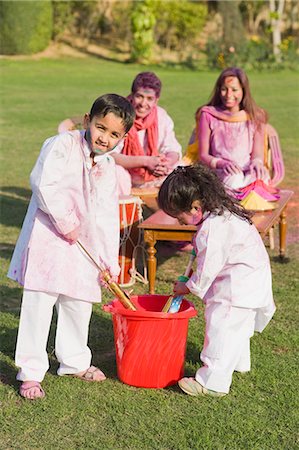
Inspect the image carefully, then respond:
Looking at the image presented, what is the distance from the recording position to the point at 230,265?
14.3ft

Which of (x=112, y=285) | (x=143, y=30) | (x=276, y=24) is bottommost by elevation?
(x=143, y=30)

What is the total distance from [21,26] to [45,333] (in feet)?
95.8

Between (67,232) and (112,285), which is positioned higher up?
(67,232)

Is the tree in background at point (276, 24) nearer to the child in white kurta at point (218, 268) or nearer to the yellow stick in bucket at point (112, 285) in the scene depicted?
the child in white kurta at point (218, 268)

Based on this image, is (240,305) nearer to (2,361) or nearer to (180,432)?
(180,432)

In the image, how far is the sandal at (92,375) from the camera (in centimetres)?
445

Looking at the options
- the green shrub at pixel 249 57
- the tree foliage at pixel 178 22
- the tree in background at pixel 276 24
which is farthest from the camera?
the tree foliage at pixel 178 22

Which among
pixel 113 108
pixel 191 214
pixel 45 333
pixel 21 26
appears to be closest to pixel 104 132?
pixel 113 108

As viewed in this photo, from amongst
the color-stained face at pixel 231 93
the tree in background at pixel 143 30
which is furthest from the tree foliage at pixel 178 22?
the color-stained face at pixel 231 93

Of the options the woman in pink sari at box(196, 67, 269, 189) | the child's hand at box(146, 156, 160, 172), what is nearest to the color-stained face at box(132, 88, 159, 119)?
the child's hand at box(146, 156, 160, 172)

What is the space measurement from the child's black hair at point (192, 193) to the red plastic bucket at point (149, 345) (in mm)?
523

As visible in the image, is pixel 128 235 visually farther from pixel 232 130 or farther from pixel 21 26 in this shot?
pixel 21 26

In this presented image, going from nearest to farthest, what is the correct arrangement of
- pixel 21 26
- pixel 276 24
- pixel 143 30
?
pixel 21 26
pixel 143 30
pixel 276 24

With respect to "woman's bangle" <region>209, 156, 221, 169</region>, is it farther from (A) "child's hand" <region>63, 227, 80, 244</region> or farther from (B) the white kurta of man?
(A) "child's hand" <region>63, 227, 80, 244</region>
